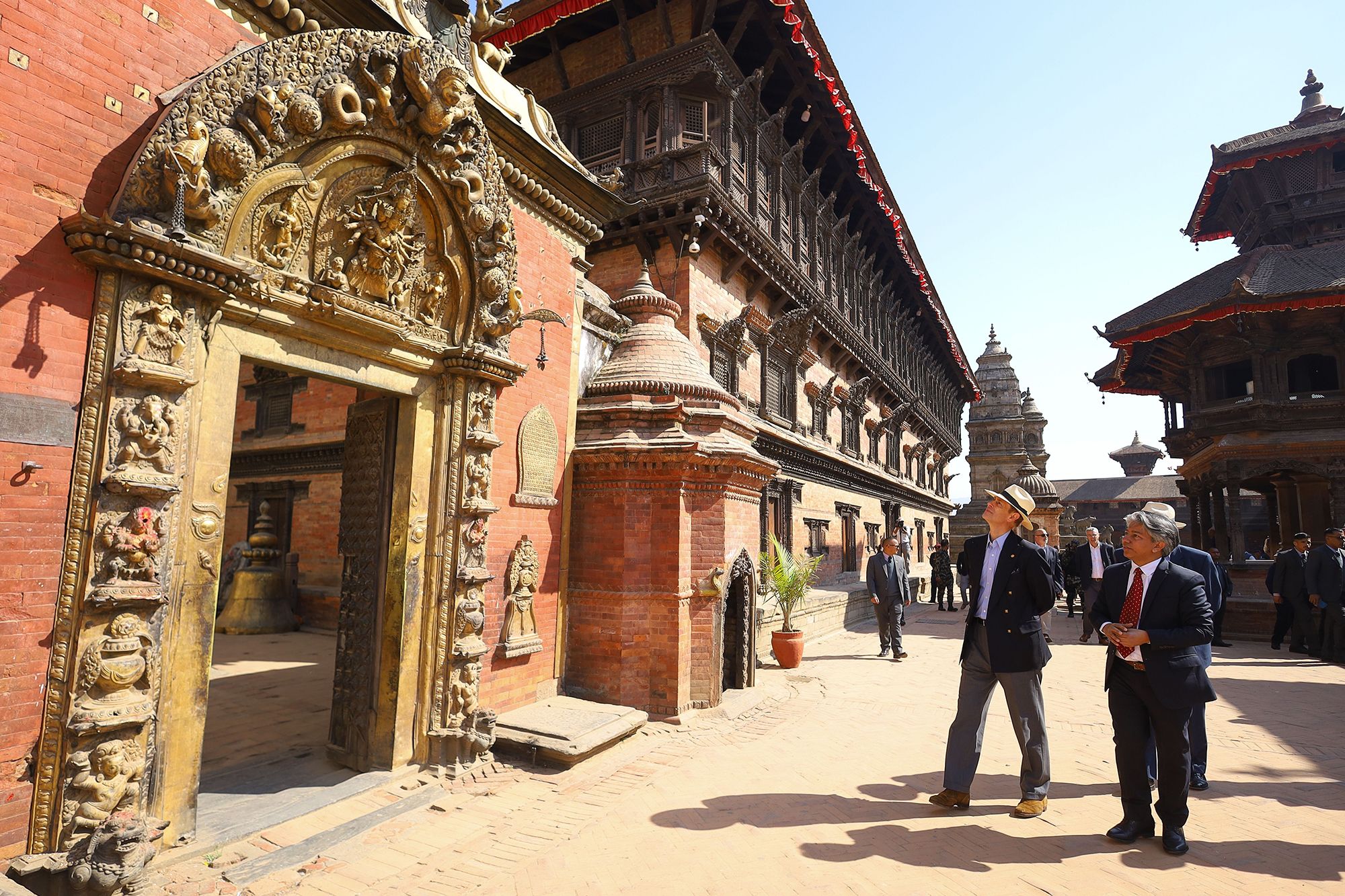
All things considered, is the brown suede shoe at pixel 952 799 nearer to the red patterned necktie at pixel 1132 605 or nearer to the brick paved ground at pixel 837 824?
the brick paved ground at pixel 837 824

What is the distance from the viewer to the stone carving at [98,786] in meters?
3.54

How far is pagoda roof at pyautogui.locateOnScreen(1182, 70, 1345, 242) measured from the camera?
22.0 metres

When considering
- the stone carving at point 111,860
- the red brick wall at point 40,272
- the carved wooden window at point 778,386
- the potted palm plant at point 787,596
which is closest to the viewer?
the stone carving at point 111,860


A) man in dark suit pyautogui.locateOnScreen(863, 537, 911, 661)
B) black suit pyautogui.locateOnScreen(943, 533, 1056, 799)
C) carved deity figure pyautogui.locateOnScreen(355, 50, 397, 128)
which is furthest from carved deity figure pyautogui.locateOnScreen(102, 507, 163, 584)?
man in dark suit pyautogui.locateOnScreen(863, 537, 911, 661)

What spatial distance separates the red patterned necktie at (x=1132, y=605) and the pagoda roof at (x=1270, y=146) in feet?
88.4

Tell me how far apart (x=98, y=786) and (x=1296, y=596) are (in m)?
16.2

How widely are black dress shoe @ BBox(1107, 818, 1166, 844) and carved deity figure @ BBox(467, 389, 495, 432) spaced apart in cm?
554

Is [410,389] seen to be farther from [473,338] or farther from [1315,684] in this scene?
[1315,684]

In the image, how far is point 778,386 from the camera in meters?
17.9

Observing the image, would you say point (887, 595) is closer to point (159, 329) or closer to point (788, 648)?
point (788, 648)

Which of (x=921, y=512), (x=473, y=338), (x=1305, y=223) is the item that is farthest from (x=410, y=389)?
(x=921, y=512)

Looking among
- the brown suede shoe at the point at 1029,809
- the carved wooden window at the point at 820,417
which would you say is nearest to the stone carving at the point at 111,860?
the brown suede shoe at the point at 1029,809

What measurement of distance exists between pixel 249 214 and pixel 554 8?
12.4 meters

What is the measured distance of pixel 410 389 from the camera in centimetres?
567
